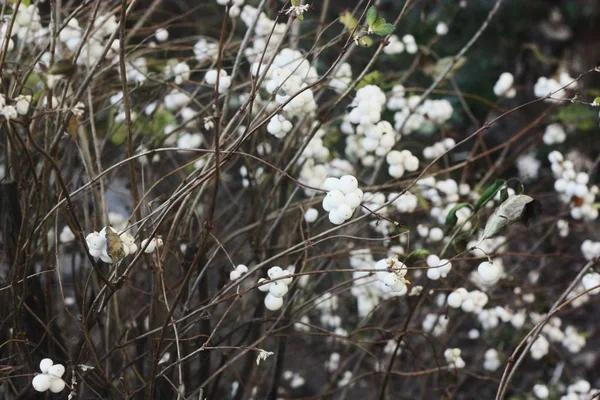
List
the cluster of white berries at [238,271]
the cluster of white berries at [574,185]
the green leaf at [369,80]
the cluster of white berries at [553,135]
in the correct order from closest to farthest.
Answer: the cluster of white berries at [238,271], the green leaf at [369,80], the cluster of white berries at [574,185], the cluster of white berries at [553,135]

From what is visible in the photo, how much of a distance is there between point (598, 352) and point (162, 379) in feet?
4.52

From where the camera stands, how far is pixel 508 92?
1.13 metres

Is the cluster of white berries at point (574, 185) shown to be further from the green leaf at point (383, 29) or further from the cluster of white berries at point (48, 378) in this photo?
the cluster of white berries at point (48, 378)

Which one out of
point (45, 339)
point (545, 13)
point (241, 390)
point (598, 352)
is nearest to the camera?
point (45, 339)

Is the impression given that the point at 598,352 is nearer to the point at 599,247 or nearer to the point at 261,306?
the point at 599,247

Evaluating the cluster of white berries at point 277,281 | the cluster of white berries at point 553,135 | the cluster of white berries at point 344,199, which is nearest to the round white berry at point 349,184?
the cluster of white berries at point 344,199

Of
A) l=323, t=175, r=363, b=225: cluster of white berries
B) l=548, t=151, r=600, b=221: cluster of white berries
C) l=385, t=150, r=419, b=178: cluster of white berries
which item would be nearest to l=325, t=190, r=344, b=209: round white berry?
l=323, t=175, r=363, b=225: cluster of white berries

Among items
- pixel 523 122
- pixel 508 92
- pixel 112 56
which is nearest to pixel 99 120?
pixel 112 56

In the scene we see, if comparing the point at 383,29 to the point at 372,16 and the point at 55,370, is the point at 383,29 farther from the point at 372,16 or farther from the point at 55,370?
the point at 55,370

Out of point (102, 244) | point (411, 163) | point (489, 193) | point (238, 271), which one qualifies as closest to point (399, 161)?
point (411, 163)

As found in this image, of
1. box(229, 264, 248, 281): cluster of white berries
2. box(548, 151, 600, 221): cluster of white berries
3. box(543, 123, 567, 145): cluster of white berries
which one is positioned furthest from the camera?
box(543, 123, 567, 145): cluster of white berries

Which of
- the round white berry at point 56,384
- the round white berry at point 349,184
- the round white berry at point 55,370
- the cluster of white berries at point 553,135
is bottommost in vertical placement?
the cluster of white berries at point 553,135

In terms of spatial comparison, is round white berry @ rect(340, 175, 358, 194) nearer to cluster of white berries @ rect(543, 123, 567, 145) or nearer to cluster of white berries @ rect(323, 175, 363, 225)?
cluster of white berries @ rect(323, 175, 363, 225)

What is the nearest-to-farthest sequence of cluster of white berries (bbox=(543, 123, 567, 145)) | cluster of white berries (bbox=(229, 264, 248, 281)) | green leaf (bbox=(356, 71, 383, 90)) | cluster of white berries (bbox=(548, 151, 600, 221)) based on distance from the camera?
cluster of white berries (bbox=(229, 264, 248, 281))
green leaf (bbox=(356, 71, 383, 90))
cluster of white berries (bbox=(548, 151, 600, 221))
cluster of white berries (bbox=(543, 123, 567, 145))
